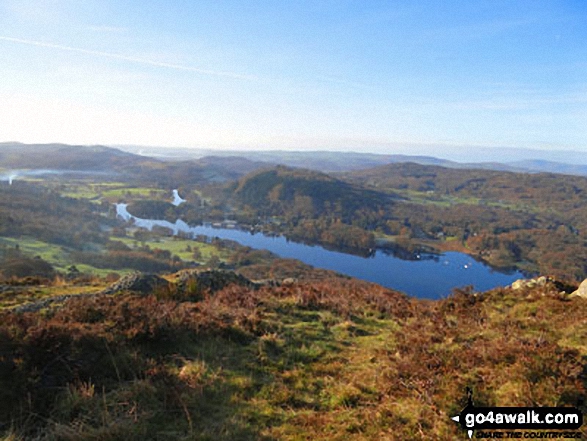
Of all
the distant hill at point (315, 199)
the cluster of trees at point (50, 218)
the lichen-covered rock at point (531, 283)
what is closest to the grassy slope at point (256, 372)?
the lichen-covered rock at point (531, 283)

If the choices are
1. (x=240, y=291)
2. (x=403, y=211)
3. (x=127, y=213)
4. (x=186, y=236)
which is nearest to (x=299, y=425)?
(x=240, y=291)

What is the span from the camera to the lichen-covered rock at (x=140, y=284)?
1006cm

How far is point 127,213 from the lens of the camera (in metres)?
143

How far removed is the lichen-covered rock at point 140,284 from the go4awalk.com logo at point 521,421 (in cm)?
856

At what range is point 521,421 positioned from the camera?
13.5 ft

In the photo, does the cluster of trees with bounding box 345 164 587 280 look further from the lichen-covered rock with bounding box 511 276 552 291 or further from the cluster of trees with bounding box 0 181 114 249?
the cluster of trees with bounding box 0 181 114 249

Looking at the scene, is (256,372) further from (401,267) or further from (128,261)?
(401,267)

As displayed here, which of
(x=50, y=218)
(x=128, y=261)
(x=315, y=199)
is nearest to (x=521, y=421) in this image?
(x=128, y=261)

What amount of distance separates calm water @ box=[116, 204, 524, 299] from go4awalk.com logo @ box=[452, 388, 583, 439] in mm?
76573

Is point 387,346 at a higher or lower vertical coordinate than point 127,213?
higher

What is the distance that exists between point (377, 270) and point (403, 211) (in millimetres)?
76325

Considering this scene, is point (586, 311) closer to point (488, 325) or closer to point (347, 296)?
point (488, 325)

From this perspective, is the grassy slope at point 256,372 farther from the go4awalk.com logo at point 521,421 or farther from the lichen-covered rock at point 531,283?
the lichen-covered rock at point 531,283

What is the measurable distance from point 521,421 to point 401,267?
348ft
